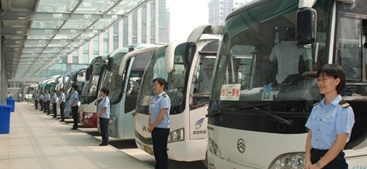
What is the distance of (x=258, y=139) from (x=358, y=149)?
0.95m

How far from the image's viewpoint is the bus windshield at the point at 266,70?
3961 millimetres

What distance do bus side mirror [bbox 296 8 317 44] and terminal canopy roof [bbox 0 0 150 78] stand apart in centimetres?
1308

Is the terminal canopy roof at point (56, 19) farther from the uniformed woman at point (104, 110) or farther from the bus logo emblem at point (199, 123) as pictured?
the bus logo emblem at point (199, 123)

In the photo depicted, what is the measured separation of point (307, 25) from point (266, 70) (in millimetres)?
887

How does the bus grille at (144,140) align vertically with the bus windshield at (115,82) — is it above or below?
below

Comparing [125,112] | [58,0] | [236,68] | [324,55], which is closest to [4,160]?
[125,112]

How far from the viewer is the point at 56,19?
19062 mm

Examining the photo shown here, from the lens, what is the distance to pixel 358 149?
389cm

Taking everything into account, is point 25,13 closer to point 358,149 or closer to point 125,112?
point 125,112

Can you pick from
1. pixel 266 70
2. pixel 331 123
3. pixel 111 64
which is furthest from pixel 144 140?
pixel 331 123

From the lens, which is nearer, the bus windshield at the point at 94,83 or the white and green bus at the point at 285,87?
the white and green bus at the point at 285,87

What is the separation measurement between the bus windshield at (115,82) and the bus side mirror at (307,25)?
7779mm

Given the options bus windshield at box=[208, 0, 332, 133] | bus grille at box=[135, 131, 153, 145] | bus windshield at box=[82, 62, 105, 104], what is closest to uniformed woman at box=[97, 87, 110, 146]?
bus grille at box=[135, 131, 153, 145]

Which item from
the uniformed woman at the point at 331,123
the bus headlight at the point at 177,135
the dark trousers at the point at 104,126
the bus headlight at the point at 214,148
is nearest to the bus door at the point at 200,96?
the bus headlight at the point at 177,135
